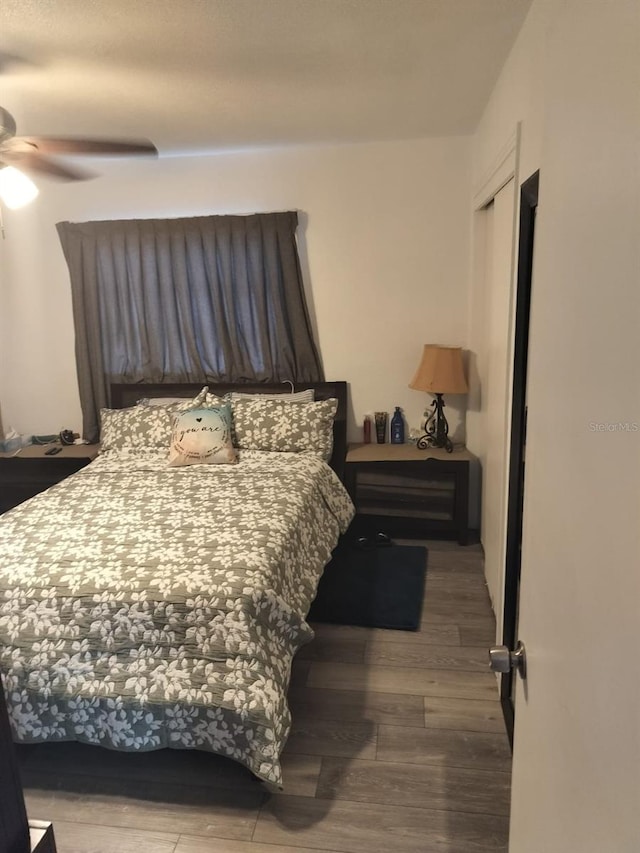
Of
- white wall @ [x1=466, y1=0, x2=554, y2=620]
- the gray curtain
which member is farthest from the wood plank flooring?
the gray curtain

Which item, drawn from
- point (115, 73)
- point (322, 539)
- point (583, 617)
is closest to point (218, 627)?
point (322, 539)

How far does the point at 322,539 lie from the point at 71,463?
6.15 ft

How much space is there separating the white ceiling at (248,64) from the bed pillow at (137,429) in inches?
62.5

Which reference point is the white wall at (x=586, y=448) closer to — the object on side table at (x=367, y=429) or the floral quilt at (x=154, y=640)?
the floral quilt at (x=154, y=640)

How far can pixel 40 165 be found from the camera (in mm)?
2311

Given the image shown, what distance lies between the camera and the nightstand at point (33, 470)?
367 centimetres

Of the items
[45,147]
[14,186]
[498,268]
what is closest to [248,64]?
[45,147]

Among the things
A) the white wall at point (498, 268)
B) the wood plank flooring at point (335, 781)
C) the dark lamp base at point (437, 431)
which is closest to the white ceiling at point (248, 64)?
the white wall at point (498, 268)

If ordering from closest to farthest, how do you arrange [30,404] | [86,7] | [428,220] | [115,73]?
1. [86,7]
2. [115,73]
3. [428,220]
4. [30,404]

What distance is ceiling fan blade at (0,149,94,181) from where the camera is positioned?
7.18ft

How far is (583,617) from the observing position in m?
0.66

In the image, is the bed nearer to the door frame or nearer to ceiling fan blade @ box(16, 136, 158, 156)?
the door frame

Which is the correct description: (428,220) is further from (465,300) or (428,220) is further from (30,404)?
(30,404)

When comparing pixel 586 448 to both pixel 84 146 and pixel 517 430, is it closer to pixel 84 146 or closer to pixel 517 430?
pixel 517 430
